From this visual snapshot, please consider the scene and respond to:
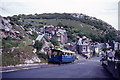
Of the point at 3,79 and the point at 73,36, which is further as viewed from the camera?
the point at 73,36

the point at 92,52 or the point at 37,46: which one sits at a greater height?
the point at 37,46

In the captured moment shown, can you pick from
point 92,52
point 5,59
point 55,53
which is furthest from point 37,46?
point 92,52

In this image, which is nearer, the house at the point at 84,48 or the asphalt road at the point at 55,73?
the asphalt road at the point at 55,73

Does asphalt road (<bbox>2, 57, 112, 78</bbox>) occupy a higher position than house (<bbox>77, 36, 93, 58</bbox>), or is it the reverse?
asphalt road (<bbox>2, 57, 112, 78</bbox>)

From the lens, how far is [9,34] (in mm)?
51375

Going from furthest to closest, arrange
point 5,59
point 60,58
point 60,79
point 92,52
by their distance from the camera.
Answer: point 92,52
point 60,58
point 5,59
point 60,79

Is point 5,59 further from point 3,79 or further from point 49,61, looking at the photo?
point 49,61

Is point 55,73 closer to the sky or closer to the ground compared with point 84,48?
closer to the sky

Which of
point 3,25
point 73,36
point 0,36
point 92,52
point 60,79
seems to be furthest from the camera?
point 73,36

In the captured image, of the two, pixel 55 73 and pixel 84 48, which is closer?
pixel 55 73

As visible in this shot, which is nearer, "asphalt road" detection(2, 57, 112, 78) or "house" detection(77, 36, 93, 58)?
"asphalt road" detection(2, 57, 112, 78)

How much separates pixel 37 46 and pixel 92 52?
69.5 metres

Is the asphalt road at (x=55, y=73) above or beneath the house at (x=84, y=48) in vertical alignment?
above

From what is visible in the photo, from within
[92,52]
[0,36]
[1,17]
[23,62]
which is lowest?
[92,52]
